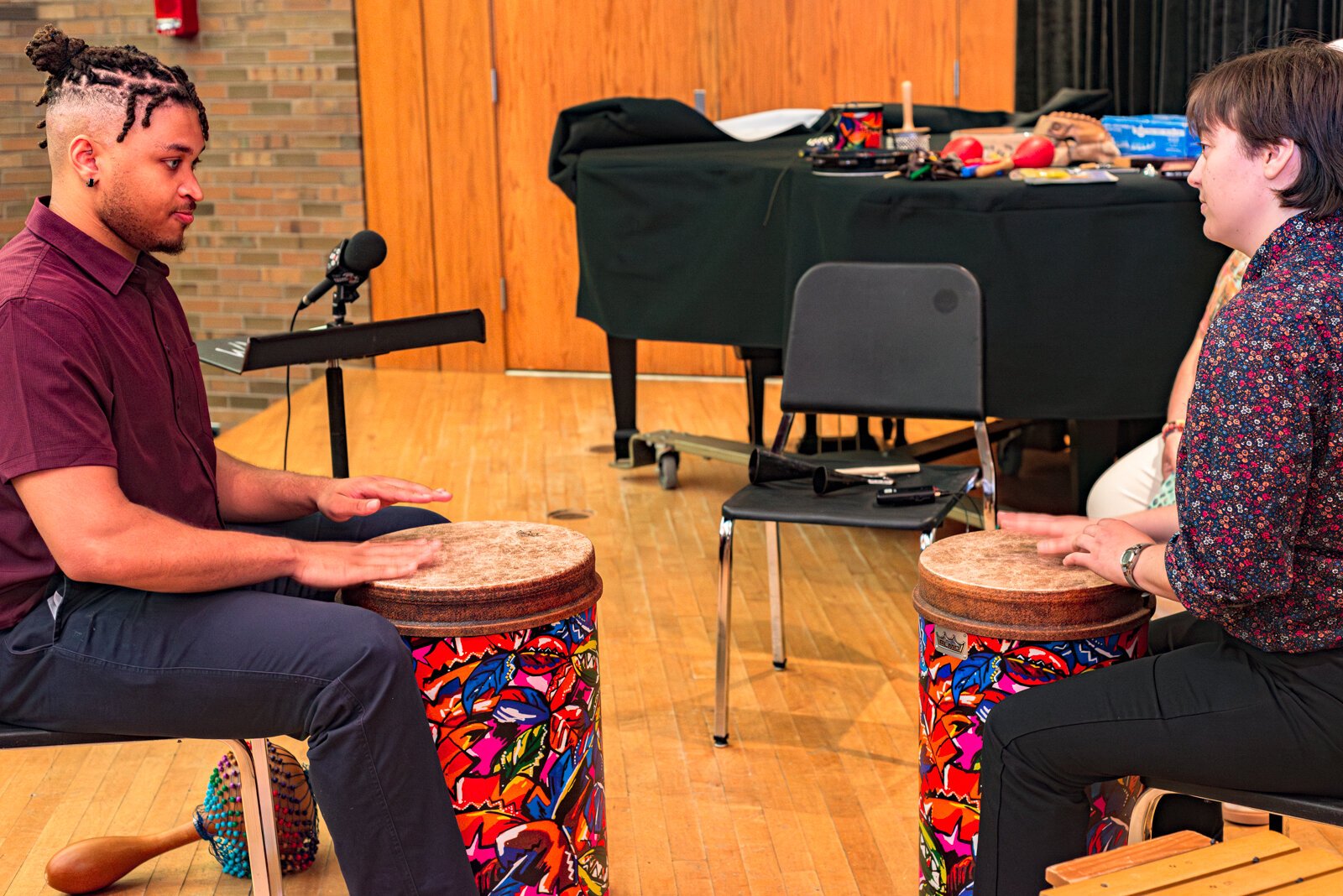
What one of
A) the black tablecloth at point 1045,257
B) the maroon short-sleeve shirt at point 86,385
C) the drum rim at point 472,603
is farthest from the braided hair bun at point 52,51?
the black tablecloth at point 1045,257

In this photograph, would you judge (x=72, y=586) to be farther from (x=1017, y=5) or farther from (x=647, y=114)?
(x=1017, y=5)

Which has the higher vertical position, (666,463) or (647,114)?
(647,114)

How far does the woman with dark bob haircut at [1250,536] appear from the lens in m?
1.37

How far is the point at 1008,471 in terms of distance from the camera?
13.9 ft

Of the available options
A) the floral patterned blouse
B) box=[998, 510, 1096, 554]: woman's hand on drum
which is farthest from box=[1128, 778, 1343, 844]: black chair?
box=[998, 510, 1096, 554]: woman's hand on drum

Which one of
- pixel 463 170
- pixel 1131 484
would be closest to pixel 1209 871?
pixel 1131 484

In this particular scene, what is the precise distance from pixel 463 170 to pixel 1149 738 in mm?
5013

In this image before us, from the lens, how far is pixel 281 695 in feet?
5.10

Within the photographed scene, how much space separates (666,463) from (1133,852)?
2846 millimetres

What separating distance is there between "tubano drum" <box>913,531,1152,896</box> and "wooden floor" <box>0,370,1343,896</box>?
0.33 m

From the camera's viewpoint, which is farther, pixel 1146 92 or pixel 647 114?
pixel 1146 92

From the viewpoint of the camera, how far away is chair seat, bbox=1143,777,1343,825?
4.63 feet

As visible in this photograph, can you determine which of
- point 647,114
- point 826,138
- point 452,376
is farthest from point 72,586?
point 452,376

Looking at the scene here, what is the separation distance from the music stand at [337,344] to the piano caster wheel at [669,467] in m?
1.88
